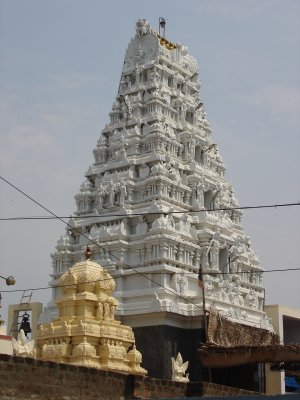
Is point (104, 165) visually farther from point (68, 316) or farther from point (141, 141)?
point (68, 316)

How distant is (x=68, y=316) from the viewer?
30.2 meters

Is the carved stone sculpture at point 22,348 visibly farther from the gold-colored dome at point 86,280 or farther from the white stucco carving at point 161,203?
the white stucco carving at point 161,203

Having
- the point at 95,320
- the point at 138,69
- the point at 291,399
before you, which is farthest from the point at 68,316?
the point at 138,69

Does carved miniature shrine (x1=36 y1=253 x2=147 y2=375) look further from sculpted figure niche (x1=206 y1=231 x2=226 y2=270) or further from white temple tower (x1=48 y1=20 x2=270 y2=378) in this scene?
sculpted figure niche (x1=206 y1=231 x2=226 y2=270)

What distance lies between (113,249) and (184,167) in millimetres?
7021

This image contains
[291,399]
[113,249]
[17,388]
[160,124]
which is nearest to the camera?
[291,399]

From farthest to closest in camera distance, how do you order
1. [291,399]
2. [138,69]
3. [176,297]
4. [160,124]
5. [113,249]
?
[138,69], [160,124], [113,249], [176,297], [291,399]

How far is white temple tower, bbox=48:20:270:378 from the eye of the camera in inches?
1457

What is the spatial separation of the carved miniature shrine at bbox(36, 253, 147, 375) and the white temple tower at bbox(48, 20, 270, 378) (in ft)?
15.3

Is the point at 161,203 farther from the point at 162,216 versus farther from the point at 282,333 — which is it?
the point at 282,333

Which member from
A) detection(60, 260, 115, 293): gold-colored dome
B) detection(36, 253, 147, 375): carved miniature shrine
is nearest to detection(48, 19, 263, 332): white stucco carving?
detection(60, 260, 115, 293): gold-colored dome

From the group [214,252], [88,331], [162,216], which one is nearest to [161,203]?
[162,216]

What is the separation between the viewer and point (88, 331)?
28.6 m

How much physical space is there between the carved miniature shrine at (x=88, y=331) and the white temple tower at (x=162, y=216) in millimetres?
4673
